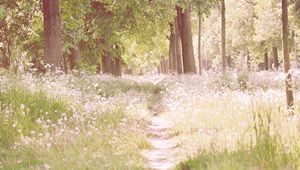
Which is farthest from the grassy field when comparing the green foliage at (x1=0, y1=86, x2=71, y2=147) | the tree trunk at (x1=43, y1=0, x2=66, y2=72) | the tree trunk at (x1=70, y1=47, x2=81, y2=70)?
the tree trunk at (x1=70, y1=47, x2=81, y2=70)

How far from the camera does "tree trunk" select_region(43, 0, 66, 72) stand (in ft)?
53.5

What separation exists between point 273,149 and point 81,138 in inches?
139

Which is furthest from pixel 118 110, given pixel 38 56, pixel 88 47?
pixel 88 47

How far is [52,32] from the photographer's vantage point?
16.6 meters

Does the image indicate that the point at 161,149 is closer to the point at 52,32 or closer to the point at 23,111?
the point at 23,111

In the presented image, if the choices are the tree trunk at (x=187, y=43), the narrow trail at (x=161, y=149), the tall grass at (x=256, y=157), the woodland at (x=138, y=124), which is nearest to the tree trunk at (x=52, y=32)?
the woodland at (x=138, y=124)

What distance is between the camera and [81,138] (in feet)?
25.8

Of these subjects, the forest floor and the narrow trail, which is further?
the narrow trail

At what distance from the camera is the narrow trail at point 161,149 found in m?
7.25

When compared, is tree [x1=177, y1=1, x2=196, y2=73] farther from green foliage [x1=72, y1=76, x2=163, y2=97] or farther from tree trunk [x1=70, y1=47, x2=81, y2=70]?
tree trunk [x1=70, y1=47, x2=81, y2=70]

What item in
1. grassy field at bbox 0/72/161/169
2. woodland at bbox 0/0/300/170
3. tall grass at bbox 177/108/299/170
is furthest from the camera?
grassy field at bbox 0/72/161/169

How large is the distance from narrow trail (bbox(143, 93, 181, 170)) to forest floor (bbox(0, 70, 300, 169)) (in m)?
0.02

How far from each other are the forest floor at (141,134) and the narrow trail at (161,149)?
19 millimetres

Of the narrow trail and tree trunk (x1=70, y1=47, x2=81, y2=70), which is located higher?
tree trunk (x1=70, y1=47, x2=81, y2=70)
